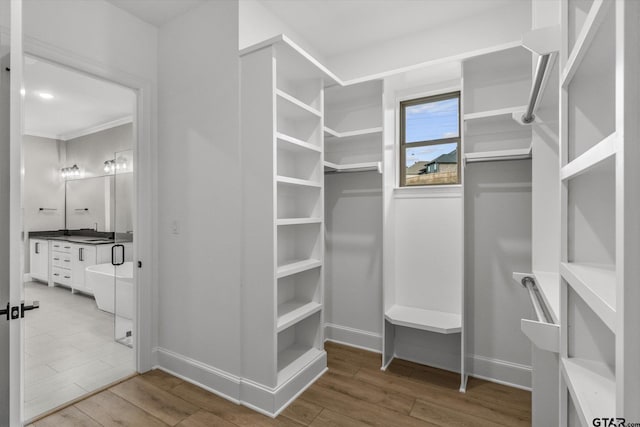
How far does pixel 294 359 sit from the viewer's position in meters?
2.47

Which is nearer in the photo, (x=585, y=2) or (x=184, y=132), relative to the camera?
(x=585, y=2)

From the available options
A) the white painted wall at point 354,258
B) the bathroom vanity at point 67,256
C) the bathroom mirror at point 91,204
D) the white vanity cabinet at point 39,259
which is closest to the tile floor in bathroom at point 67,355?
the bathroom vanity at point 67,256

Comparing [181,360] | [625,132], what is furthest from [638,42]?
[181,360]

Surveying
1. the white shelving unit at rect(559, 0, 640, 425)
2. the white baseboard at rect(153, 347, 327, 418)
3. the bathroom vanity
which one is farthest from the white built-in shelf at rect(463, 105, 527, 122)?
the bathroom vanity

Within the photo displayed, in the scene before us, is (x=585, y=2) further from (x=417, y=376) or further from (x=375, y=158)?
(x=417, y=376)

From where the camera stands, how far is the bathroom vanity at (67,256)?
5.04 metres

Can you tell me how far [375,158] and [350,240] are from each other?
0.89 metres

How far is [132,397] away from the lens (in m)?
2.23

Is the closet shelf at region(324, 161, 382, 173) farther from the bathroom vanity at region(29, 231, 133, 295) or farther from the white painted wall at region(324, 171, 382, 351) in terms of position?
the bathroom vanity at region(29, 231, 133, 295)

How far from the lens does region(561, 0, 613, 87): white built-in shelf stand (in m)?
0.60

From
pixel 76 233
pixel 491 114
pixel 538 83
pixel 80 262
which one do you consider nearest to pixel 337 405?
pixel 538 83

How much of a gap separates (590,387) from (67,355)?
4.01 m

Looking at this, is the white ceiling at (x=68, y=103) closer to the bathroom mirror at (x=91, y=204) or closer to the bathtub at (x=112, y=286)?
the bathroom mirror at (x=91, y=204)

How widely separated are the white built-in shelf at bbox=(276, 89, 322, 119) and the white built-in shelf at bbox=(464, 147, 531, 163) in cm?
130
